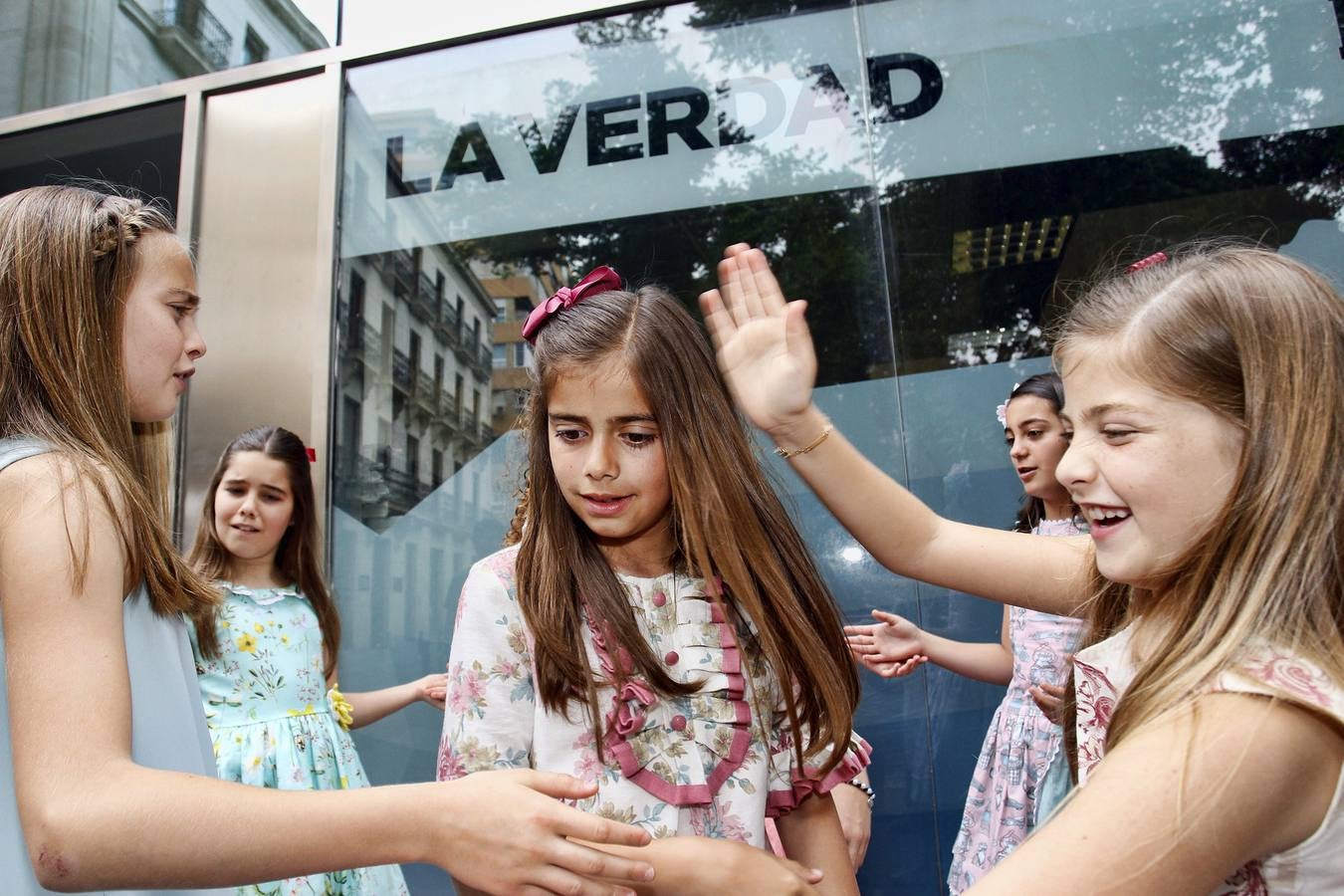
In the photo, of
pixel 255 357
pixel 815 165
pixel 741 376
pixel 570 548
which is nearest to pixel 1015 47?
pixel 815 165

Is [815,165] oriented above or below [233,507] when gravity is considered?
above

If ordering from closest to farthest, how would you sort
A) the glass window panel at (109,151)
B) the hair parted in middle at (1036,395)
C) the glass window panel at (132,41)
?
the hair parted in middle at (1036,395), the glass window panel at (132,41), the glass window panel at (109,151)

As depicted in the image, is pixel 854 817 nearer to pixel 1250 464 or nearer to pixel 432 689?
pixel 432 689

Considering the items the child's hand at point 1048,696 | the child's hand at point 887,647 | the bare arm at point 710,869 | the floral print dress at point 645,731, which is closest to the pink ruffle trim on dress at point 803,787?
the floral print dress at point 645,731

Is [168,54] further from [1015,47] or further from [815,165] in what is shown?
[1015,47]

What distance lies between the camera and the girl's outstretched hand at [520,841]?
38.5 inches

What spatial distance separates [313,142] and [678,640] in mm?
2938

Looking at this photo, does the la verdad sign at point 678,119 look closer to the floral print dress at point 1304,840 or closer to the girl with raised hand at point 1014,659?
the girl with raised hand at point 1014,659

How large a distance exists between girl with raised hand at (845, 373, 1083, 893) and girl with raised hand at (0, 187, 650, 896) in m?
1.58

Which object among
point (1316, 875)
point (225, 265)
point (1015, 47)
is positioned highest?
point (1015, 47)

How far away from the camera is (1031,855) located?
85 cm

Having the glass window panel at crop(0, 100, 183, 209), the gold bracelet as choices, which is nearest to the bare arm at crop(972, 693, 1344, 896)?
the gold bracelet

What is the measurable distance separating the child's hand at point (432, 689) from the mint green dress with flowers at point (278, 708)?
249mm

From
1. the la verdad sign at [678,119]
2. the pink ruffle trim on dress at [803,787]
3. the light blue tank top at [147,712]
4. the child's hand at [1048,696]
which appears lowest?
the pink ruffle trim on dress at [803,787]
